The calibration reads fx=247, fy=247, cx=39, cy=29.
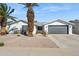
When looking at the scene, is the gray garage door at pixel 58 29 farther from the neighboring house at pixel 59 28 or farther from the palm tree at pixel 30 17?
the palm tree at pixel 30 17

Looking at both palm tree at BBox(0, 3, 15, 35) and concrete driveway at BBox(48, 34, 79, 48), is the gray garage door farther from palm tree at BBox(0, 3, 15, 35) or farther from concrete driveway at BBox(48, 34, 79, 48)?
palm tree at BBox(0, 3, 15, 35)

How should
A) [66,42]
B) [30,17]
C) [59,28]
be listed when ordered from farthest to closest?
[59,28] < [66,42] < [30,17]

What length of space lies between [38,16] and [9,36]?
2925mm

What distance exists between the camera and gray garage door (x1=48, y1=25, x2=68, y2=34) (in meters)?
29.9

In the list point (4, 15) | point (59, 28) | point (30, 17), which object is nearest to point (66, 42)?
point (30, 17)

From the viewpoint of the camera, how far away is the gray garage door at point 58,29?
29938 mm

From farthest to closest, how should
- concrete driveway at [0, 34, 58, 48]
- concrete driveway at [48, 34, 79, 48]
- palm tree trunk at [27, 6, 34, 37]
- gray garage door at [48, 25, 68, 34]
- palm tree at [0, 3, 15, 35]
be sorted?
1. gray garage door at [48, 25, 68, 34]
2. palm tree trunk at [27, 6, 34, 37]
3. palm tree at [0, 3, 15, 35]
4. concrete driveway at [48, 34, 79, 48]
5. concrete driveway at [0, 34, 58, 48]

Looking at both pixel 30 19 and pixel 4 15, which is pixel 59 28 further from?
pixel 4 15

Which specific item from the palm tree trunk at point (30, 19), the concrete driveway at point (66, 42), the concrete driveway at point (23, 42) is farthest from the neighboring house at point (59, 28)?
the concrete driveway at point (23, 42)

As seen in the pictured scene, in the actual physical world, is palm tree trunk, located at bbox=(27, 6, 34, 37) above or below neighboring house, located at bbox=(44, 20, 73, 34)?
above

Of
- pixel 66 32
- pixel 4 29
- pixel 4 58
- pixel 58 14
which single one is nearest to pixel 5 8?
pixel 4 29

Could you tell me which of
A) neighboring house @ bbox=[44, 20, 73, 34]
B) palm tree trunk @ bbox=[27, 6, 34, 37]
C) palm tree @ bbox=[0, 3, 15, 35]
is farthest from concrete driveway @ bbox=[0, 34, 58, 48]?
neighboring house @ bbox=[44, 20, 73, 34]

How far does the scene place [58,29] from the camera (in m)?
31.0

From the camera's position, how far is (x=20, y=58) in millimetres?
12078
